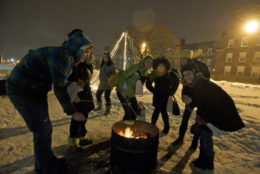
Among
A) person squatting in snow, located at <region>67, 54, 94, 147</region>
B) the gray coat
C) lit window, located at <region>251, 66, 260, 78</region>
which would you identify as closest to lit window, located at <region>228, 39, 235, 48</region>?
lit window, located at <region>251, 66, 260, 78</region>

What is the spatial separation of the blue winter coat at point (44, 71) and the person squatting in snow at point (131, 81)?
6.39 feet

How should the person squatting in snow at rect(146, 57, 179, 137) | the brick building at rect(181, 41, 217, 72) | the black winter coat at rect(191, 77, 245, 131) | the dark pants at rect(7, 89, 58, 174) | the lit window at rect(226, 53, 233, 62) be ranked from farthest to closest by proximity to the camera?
the brick building at rect(181, 41, 217, 72), the lit window at rect(226, 53, 233, 62), the person squatting in snow at rect(146, 57, 179, 137), the black winter coat at rect(191, 77, 245, 131), the dark pants at rect(7, 89, 58, 174)

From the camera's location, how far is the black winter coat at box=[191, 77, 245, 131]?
8.57 feet

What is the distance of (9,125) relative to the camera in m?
4.50

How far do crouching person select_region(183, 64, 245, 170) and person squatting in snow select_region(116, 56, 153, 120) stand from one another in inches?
49.1

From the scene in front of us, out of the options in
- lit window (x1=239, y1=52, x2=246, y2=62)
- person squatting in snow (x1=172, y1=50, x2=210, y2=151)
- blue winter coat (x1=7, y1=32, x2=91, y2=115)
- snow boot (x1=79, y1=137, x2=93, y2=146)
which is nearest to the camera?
blue winter coat (x1=7, y1=32, x2=91, y2=115)

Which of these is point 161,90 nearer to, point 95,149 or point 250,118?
point 95,149

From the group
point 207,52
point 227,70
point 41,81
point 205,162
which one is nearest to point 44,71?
point 41,81

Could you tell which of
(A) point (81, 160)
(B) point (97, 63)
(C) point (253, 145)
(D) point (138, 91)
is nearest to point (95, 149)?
(A) point (81, 160)

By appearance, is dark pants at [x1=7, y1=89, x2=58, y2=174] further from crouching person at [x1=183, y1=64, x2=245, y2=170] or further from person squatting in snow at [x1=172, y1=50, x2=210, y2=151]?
person squatting in snow at [x1=172, y1=50, x2=210, y2=151]

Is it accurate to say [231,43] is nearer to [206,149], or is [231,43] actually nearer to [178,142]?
[178,142]

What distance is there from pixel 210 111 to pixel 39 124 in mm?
2772

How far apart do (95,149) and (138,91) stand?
210cm

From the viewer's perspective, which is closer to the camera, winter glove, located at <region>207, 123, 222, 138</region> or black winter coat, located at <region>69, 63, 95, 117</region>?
winter glove, located at <region>207, 123, 222, 138</region>
